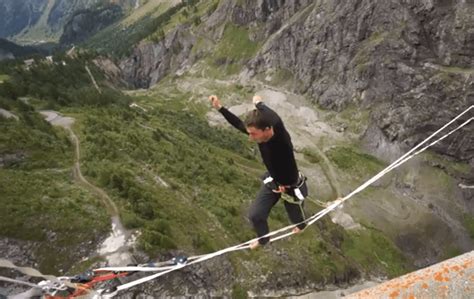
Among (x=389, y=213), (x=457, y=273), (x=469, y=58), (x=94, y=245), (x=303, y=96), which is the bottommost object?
(x=389, y=213)

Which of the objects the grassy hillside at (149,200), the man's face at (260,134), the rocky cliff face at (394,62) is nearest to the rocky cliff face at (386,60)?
the rocky cliff face at (394,62)

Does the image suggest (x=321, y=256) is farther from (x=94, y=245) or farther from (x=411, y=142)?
(x=411, y=142)

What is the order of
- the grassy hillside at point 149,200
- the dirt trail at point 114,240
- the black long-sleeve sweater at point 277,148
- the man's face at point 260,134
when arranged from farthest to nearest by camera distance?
the grassy hillside at point 149,200
the dirt trail at point 114,240
the black long-sleeve sweater at point 277,148
the man's face at point 260,134

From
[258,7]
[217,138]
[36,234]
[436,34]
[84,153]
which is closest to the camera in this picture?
[36,234]

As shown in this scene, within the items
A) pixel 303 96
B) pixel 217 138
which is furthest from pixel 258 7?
pixel 217 138

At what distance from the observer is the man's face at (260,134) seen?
32.7 feet

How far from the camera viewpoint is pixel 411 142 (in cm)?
9094

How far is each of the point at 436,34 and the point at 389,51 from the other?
11315 millimetres

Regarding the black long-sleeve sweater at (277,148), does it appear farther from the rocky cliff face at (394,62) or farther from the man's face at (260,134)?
the rocky cliff face at (394,62)

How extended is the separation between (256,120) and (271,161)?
73.1 inches

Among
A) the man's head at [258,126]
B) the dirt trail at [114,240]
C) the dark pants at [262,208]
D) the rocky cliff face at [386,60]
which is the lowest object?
the rocky cliff face at [386,60]

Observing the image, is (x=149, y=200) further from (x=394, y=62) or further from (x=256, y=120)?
(x=394, y=62)

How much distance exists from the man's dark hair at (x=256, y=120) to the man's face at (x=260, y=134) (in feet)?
0.27

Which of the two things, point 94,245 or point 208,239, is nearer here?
point 94,245
